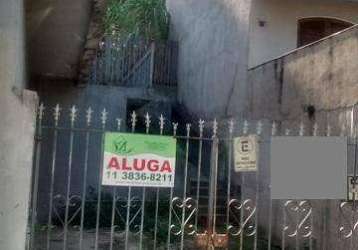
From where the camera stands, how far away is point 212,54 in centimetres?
1247

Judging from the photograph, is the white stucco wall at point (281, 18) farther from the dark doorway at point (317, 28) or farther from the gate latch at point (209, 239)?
the gate latch at point (209, 239)

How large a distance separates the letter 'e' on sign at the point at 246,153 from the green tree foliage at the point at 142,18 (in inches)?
377

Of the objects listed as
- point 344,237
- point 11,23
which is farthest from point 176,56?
point 11,23

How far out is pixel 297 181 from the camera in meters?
5.64

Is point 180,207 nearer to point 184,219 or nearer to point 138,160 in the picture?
point 184,219

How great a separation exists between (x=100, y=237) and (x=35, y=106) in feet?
A: 12.4

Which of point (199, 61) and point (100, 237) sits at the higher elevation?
point (199, 61)

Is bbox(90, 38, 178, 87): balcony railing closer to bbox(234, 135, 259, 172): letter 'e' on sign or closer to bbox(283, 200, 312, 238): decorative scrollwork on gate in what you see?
bbox(283, 200, 312, 238): decorative scrollwork on gate

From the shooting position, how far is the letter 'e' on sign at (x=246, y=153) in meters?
5.55

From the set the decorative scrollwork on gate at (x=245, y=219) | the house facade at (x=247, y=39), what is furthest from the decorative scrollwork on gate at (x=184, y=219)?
the house facade at (x=247, y=39)

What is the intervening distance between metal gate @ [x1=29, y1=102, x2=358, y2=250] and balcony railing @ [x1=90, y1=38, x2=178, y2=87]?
1.21m

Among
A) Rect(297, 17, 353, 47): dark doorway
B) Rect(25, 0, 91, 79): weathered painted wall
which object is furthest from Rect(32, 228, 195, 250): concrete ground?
Rect(297, 17, 353, 47): dark doorway

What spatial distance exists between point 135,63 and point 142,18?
2195mm

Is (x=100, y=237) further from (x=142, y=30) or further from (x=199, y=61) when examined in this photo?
(x=142, y=30)
